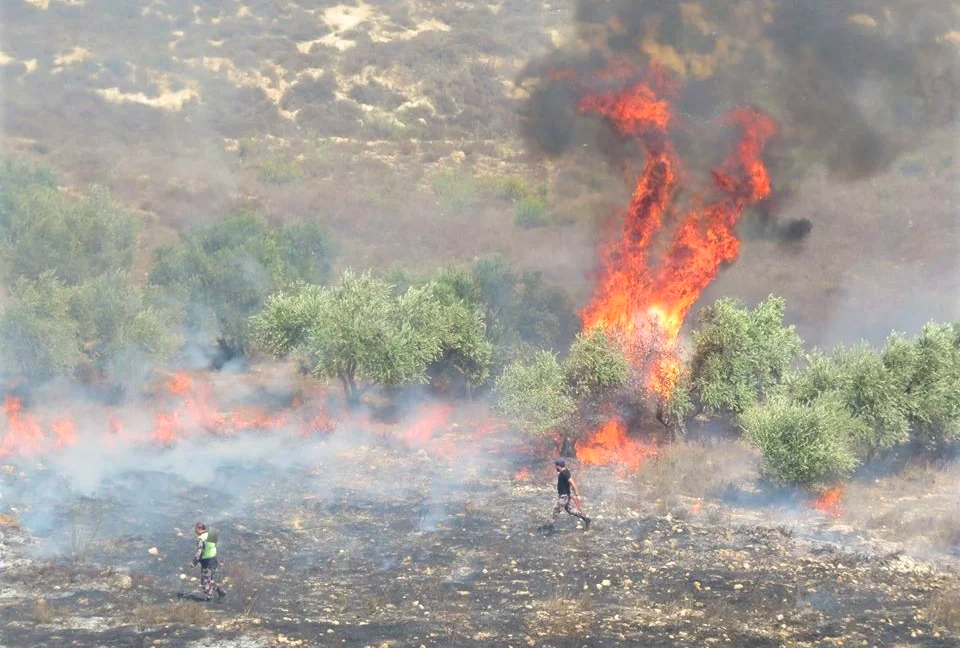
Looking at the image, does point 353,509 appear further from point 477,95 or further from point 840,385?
point 477,95

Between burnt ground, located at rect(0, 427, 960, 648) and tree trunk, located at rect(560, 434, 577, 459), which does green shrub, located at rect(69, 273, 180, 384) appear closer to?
burnt ground, located at rect(0, 427, 960, 648)

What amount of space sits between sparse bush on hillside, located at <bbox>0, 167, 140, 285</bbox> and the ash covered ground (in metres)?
18.0

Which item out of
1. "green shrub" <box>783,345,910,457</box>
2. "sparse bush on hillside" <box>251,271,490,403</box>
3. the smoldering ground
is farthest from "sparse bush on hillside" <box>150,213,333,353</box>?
"green shrub" <box>783,345,910,457</box>

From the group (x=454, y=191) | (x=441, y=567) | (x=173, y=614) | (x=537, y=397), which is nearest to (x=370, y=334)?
(x=537, y=397)

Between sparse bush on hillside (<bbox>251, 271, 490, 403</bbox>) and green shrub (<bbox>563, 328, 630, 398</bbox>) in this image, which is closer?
green shrub (<bbox>563, 328, 630, 398</bbox>)

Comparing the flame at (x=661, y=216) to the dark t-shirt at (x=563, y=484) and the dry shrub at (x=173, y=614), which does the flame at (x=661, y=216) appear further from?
the dry shrub at (x=173, y=614)

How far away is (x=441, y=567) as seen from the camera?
77.4 ft

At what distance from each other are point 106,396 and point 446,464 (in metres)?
13.9

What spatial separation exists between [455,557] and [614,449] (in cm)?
939

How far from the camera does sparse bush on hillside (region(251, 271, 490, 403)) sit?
3481cm

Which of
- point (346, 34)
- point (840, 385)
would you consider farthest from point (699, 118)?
point (346, 34)

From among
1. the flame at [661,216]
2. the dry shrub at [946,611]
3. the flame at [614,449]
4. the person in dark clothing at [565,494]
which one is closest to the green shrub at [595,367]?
the flame at [614,449]

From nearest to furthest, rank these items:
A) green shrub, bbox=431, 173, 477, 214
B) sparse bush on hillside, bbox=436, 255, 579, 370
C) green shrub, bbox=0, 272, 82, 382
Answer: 1. green shrub, bbox=0, 272, 82, 382
2. sparse bush on hillside, bbox=436, 255, 579, 370
3. green shrub, bbox=431, 173, 477, 214

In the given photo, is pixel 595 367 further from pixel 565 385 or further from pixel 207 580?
pixel 207 580
